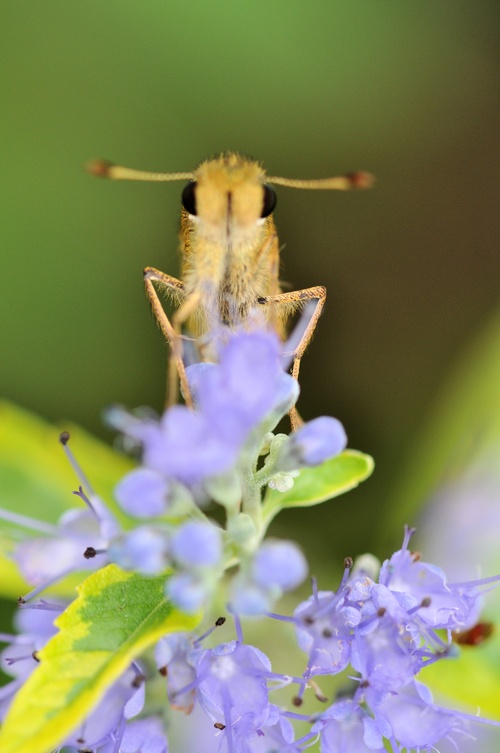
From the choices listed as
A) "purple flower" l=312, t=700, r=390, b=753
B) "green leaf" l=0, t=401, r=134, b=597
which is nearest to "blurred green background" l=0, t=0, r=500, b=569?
"green leaf" l=0, t=401, r=134, b=597

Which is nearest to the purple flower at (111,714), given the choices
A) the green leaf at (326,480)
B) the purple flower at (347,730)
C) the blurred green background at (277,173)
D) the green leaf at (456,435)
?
the purple flower at (347,730)

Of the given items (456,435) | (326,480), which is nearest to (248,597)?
(326,480)

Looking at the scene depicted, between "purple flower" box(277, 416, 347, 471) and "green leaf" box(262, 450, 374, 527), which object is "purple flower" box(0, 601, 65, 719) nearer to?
"green leaf" box(262, 450, 374, 527)

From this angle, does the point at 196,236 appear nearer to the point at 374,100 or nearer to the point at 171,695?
the point at 171,695

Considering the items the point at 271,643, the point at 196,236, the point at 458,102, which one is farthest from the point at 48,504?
the point at 458,102

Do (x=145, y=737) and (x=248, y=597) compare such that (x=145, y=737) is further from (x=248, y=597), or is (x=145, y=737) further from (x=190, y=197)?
(x=190, y=197)

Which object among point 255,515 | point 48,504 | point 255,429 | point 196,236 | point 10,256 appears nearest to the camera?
point 255,429
